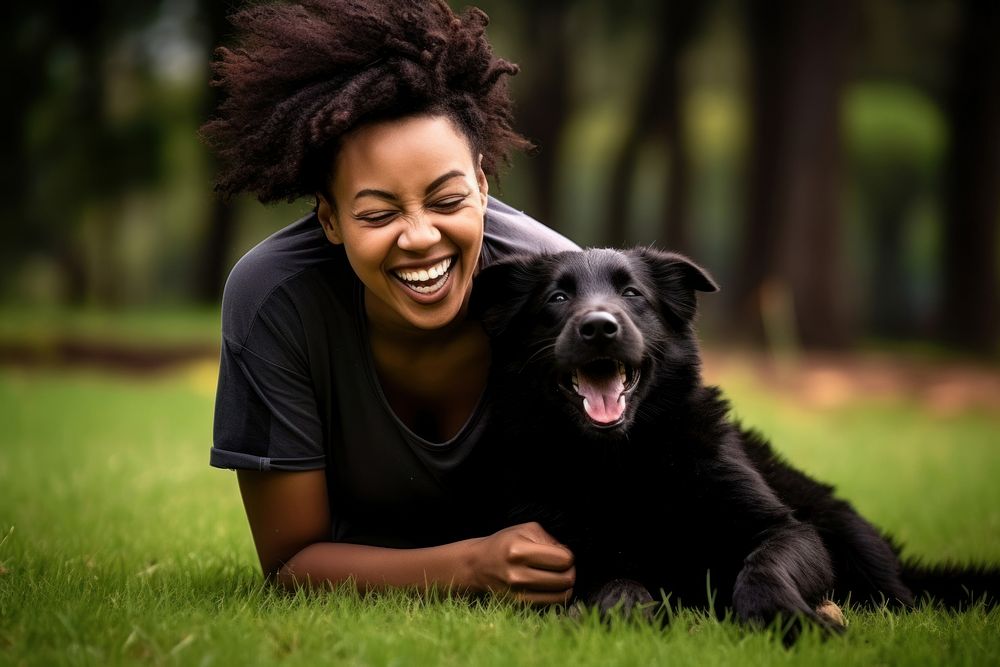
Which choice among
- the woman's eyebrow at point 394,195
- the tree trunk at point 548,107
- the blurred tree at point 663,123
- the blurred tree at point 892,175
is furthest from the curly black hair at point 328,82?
the blurred tree at point 892,175

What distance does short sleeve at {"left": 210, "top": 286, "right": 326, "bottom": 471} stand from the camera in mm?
3594

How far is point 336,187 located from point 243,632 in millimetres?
1451

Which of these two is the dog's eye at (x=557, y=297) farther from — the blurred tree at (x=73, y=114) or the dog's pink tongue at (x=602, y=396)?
the blurred tree at (x=73, y=114)

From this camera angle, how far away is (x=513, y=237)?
4.30 m

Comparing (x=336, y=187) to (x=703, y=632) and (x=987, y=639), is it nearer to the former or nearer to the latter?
(x=703, y=632)

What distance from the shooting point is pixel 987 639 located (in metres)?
3.01

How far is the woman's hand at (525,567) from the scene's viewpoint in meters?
3.34

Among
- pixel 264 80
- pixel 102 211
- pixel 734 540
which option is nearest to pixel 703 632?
pixel 734 540

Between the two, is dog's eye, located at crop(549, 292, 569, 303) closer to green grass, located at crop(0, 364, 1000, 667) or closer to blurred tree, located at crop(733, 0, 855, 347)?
green grass, located at crop(0, 364, 1000, 667)

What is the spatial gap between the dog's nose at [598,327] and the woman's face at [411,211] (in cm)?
50

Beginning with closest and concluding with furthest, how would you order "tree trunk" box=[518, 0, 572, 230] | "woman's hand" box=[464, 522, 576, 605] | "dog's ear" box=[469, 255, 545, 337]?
1. "woman's hand" box=[464, 522, 576, 605]
2. "dog's ear" box=[469, 255, 545, 337]
3. "tree trunk" box=[518, 0, 572, 230]

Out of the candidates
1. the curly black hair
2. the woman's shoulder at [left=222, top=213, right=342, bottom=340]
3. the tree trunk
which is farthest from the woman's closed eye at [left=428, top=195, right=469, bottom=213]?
the tree trunk

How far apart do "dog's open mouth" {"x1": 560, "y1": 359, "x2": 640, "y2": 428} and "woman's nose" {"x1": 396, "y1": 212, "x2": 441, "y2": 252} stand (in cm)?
62

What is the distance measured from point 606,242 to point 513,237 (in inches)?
654
